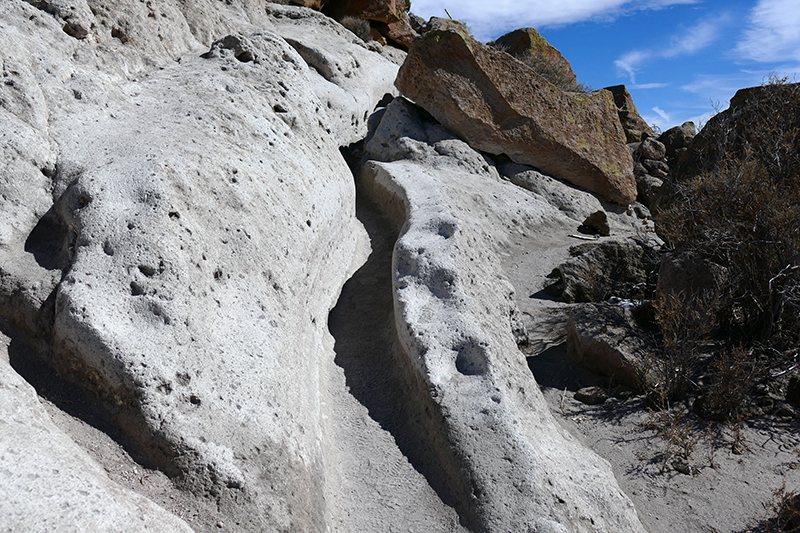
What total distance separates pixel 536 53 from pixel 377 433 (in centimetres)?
1151

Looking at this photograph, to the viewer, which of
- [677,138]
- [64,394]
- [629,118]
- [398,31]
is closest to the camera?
[64,394]

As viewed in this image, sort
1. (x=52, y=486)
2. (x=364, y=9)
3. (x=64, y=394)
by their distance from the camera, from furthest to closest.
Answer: (x=364, y=9) → (x=64, y=394) → (x=52, y=486)

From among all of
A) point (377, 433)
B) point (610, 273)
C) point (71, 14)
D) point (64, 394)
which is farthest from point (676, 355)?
point (71, 14)

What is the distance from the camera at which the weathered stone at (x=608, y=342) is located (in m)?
5.08

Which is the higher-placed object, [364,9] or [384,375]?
[364,9]

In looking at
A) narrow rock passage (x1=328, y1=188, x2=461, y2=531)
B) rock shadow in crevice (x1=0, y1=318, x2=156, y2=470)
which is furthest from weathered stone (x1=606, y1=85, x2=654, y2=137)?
rock shadow in crevice (x1=0, y1=318, x2=156, y2=470)

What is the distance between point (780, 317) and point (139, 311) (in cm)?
535

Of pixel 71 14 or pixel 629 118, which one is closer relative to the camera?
pixel 71 14

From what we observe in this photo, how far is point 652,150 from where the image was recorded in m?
12.6

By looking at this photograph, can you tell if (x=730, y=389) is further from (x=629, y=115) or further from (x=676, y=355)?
(x=629, y=115)

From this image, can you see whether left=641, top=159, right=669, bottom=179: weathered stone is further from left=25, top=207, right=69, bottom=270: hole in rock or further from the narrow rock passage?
left=25, top=207, right=69, bottom=270: hole in rock

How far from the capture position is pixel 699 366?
5227mm

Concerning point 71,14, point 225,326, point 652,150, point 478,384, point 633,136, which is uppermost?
point 633,136

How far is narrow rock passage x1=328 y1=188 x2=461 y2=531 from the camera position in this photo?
3189 mm
